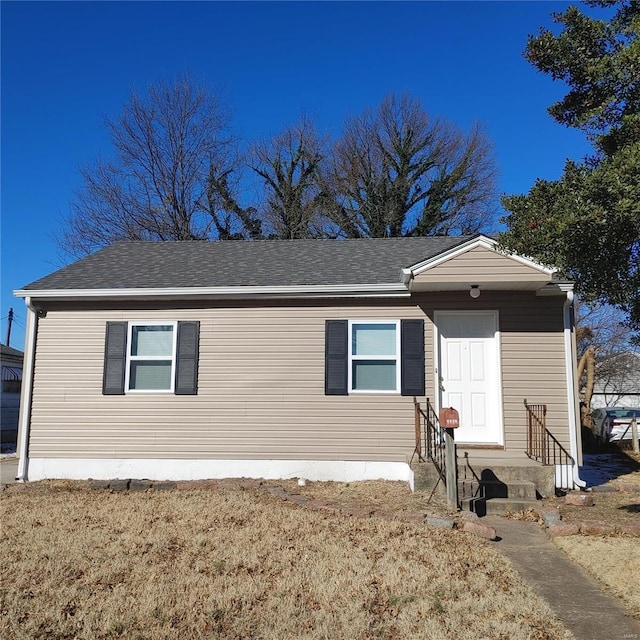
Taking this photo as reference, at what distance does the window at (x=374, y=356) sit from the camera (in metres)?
9.01

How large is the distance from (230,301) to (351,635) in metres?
6.41

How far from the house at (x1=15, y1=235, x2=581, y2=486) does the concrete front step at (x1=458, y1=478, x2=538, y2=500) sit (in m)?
1.09

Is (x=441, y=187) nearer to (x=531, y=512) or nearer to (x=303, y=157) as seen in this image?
(x=303, y=157)

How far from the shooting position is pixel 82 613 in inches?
153

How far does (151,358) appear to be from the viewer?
9.37m

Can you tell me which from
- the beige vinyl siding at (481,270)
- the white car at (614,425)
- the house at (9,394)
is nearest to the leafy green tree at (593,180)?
the beige vinyl siding at (481,270)

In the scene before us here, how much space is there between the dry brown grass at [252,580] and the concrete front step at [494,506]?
1167 mm

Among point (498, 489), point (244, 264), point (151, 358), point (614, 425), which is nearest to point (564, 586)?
point (498, 489)

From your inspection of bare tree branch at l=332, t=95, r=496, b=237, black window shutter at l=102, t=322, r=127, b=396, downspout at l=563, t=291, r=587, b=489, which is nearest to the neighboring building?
bare tree branch at l=332, t=95, r=496, b=237

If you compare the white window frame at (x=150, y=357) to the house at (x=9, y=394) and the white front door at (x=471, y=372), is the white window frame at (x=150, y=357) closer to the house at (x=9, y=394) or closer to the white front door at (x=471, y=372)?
the white front door at (x=471, y=372)

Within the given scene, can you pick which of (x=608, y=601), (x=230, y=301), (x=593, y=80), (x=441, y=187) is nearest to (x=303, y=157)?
(x=441, y=187)

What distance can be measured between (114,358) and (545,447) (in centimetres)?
667

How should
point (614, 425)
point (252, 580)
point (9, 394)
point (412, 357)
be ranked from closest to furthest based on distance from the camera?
point (252, 580) < point (412, 357) < point (614, 425) < point (9, 394)

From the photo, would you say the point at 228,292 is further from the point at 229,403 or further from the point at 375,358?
the point at 375,358
